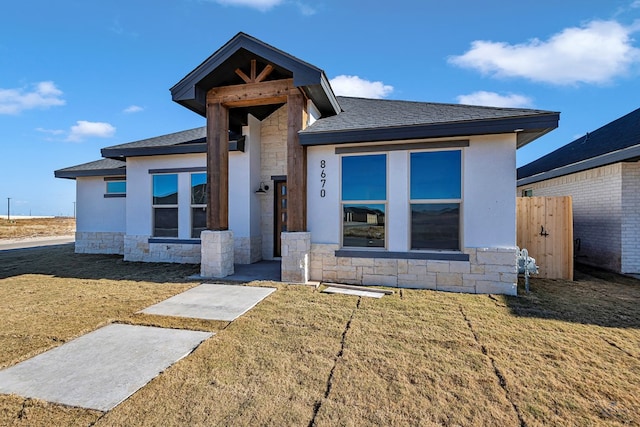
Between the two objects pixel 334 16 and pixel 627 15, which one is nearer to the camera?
pixel 627 15

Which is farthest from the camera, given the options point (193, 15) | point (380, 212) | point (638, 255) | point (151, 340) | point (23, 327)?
point (193, 15)

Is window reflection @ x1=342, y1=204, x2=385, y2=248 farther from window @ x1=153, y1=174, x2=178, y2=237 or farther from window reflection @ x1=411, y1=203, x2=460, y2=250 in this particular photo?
window @ x1=153, y1=174, x2=178, y2=237

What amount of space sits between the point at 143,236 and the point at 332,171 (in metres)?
6.79

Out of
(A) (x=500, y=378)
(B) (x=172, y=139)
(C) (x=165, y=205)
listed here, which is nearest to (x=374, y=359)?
(A) (x=500, y=378)

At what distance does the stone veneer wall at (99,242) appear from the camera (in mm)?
10578

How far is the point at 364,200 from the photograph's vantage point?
6160 mm

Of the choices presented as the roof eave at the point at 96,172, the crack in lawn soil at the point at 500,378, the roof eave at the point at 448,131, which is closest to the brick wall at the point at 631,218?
the roof eave at the point at 448,131

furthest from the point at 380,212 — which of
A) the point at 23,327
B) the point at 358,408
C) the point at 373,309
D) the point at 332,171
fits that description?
the point at 23,327

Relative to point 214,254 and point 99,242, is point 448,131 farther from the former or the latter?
point 99,242

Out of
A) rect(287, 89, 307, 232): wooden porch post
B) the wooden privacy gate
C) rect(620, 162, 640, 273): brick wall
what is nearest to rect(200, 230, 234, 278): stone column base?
rect(287, 89, 307, 232): wooden porch post

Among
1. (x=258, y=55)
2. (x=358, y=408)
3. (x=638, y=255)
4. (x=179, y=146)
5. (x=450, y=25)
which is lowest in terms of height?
(x=358, y=408)

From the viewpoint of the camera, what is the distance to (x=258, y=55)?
6.27 meters

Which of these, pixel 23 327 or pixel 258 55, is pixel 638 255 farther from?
pixel 23 327

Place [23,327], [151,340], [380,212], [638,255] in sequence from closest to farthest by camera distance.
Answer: [151,340] < [23,327] < [380,212] < [638,255]
